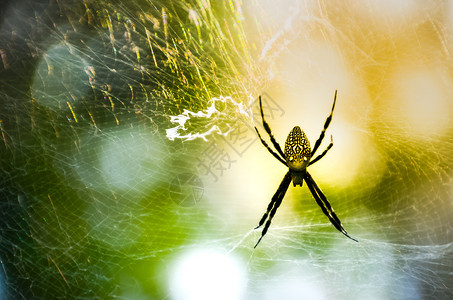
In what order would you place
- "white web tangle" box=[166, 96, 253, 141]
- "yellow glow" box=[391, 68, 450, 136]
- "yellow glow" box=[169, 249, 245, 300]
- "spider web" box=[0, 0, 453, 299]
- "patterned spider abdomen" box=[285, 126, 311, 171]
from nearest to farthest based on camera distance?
1. "patterned spider abdomen" box=[285, 126, 311, 171]
2. "spider web" box=[0, 0, 453, 299]
3. "yellow glow" box=[391, 68, 450, 136]
4. "white web tangle" box=[166, 96, 253, 141]
5. "yellow glow" box=[169, 249, 245, 300]

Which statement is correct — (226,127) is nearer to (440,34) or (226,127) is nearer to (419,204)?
(440,34)

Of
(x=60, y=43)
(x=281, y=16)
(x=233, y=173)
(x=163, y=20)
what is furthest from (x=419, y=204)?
(x=60, y=43)

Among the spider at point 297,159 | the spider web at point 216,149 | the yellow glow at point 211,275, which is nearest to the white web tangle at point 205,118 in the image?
the spider web at point 216,149

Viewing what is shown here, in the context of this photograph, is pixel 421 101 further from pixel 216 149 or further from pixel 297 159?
pixel 216 149

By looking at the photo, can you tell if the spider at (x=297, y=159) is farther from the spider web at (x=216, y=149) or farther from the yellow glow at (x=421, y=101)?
the yellow glow at (x=421, y=101)

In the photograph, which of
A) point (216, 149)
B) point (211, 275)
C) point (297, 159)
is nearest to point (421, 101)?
point (297, 159)

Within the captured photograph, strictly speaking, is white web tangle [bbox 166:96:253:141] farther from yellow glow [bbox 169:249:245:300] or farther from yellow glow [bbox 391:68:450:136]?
yellow glow [bbox 391:68:450:136]

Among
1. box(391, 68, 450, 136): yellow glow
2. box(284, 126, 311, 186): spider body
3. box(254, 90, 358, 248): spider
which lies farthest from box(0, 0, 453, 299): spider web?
→ box(284, 126, 311, 186): spider body
